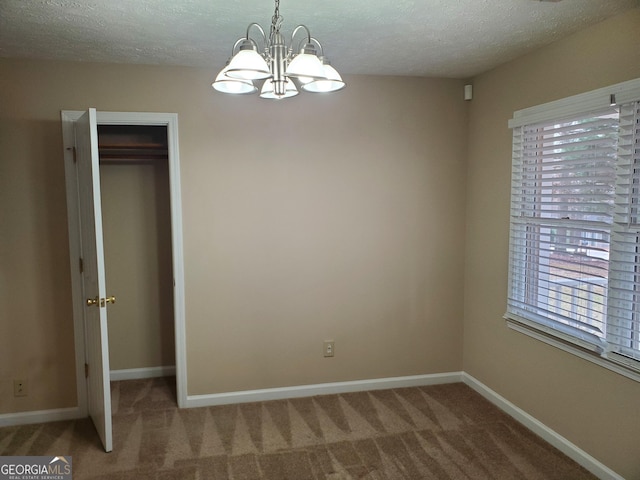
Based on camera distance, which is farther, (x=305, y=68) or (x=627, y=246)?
(x=627, y=246)

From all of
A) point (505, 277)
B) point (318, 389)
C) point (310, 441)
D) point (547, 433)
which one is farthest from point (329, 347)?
point (547, 433)

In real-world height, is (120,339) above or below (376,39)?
below

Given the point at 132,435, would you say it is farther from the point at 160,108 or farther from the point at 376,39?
the point at 376,39

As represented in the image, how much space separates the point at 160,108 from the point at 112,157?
0.79 metres

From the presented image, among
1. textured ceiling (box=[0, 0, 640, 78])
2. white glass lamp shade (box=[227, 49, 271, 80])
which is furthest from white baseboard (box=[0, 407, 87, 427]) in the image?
white glass lamp shade (box=[227, 49, 271, 80])

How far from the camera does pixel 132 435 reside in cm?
318

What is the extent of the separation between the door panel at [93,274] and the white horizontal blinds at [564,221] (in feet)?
8.94

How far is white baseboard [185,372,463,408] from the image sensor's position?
11.9 feet

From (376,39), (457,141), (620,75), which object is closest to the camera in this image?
(620,75)

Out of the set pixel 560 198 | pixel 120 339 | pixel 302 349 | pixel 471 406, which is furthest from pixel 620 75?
pixel 120 339

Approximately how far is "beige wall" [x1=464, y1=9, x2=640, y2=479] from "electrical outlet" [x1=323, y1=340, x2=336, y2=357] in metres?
1.15

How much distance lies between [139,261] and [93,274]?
1148 millimetres

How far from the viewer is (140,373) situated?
4.20m

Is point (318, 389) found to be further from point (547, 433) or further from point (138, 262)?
point (138, 262)
